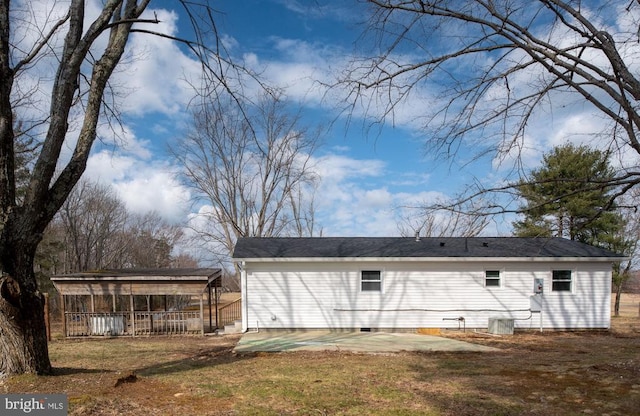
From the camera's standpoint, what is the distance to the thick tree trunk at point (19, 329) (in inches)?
209

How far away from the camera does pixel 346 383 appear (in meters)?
6.52

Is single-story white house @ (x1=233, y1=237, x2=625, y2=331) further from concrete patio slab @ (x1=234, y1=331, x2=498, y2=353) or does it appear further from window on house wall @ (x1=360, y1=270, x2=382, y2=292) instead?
concrete patio slab @ (x1=234, y1=331, x2=498, y2=353)

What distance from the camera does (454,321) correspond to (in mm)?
14359

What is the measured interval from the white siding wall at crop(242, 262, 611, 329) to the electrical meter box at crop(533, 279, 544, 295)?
0.12 metres

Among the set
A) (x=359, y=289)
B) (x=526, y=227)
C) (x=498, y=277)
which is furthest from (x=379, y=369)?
(x=526, y=227)

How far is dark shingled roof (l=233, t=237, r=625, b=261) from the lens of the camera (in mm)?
14305

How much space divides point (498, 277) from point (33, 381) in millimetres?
13321

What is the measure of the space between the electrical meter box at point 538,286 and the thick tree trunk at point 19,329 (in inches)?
546

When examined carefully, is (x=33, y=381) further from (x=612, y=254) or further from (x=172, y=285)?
(x=612, y=254)

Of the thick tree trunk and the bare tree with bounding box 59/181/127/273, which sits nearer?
the thick tree trunk

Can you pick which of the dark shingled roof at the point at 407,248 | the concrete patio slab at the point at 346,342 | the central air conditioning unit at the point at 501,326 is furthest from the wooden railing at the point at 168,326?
the central air conditioning unit at the point at 501,326

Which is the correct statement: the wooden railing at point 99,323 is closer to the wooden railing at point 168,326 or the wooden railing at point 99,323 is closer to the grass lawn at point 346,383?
the wooden railing at point 168,326

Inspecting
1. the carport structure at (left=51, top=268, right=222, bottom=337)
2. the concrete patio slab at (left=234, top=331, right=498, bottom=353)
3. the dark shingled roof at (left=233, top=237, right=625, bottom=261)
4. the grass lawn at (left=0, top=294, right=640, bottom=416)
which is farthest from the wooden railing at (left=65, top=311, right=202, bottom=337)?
the grass lawn at (left=0, top=294, right=640, bottom=416)

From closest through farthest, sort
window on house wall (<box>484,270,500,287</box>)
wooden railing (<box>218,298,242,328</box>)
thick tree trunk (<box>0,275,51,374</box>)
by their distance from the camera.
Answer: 1. thick tree trunk (<box>0,275,51,374</box>)
2. window on house wall (<box>484,270,500,287</box>)
3. wooden railing (<box>218,298,242,328</box>)
